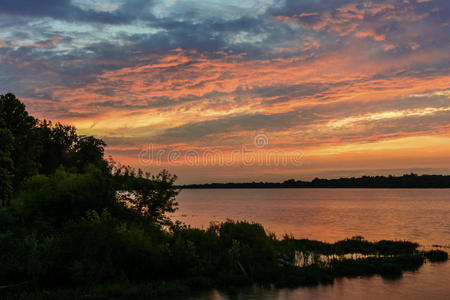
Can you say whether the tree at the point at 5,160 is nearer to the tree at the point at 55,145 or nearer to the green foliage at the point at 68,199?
the green foliage at the point at 68,199

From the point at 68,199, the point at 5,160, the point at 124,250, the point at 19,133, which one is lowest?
the point at 124,250

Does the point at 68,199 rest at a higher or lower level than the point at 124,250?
higher

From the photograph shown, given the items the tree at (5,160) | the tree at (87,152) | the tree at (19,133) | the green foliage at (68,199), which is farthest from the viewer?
the tree at (87,152)

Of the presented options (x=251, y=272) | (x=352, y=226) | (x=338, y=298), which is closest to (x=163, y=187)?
(x=251, y=272)

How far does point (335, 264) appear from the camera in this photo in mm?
23984

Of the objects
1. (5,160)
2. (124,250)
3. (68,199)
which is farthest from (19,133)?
(124,250)

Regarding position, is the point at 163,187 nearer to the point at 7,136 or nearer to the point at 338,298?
the point at 338,298

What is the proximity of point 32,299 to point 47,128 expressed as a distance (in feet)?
247

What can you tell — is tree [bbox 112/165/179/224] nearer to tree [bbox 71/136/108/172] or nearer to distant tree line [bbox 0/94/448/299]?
distant tree line [bbox 0/94/448/299]

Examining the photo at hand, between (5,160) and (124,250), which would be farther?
(5,160)

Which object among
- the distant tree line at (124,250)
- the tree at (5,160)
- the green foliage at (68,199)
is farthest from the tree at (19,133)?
the green foliage at (68,199)

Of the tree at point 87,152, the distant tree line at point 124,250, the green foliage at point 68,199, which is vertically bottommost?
the distant tree line at point 124,250

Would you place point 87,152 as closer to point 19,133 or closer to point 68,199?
point 19,133

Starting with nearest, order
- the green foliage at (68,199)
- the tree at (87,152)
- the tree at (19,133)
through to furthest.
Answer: the green foliage at (68,199) < the tree at (19,133) < the tree at (87,152)
